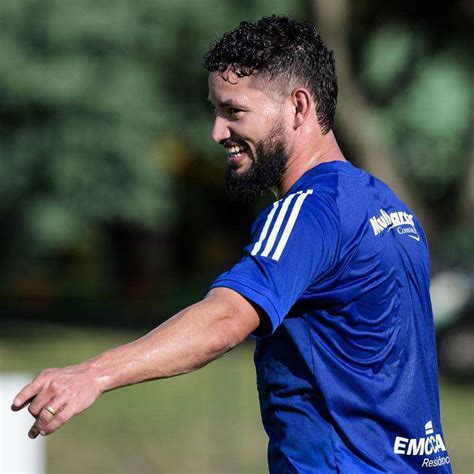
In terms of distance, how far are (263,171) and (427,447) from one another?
962mm

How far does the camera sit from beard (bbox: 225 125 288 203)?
3.59 meters

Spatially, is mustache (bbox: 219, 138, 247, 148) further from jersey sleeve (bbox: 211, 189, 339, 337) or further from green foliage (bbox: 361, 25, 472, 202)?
green foliage (bbox: 361, 25, 472, 202)

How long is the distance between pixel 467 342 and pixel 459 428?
200 cm

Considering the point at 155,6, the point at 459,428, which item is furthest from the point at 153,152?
the point at 459,428

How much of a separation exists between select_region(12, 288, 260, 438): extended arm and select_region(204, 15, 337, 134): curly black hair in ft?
2.64

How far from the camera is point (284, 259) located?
3.11 metres

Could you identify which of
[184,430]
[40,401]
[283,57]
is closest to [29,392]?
[40,401]

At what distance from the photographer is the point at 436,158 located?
21047 mm

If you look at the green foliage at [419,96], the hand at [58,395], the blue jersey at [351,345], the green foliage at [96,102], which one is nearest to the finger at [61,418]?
the hand at [58,395]

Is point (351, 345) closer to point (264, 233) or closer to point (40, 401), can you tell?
point (264, 233)

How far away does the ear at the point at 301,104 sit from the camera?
11.8 ft

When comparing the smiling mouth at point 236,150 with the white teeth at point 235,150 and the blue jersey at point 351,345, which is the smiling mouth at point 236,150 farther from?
the blue jersey at point 351,345

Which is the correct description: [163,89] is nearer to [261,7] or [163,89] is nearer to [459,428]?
[261,7]

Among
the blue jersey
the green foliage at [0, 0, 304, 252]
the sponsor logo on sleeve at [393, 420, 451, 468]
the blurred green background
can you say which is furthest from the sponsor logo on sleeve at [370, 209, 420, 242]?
the green foliage at [0, 0, 304, 252]
